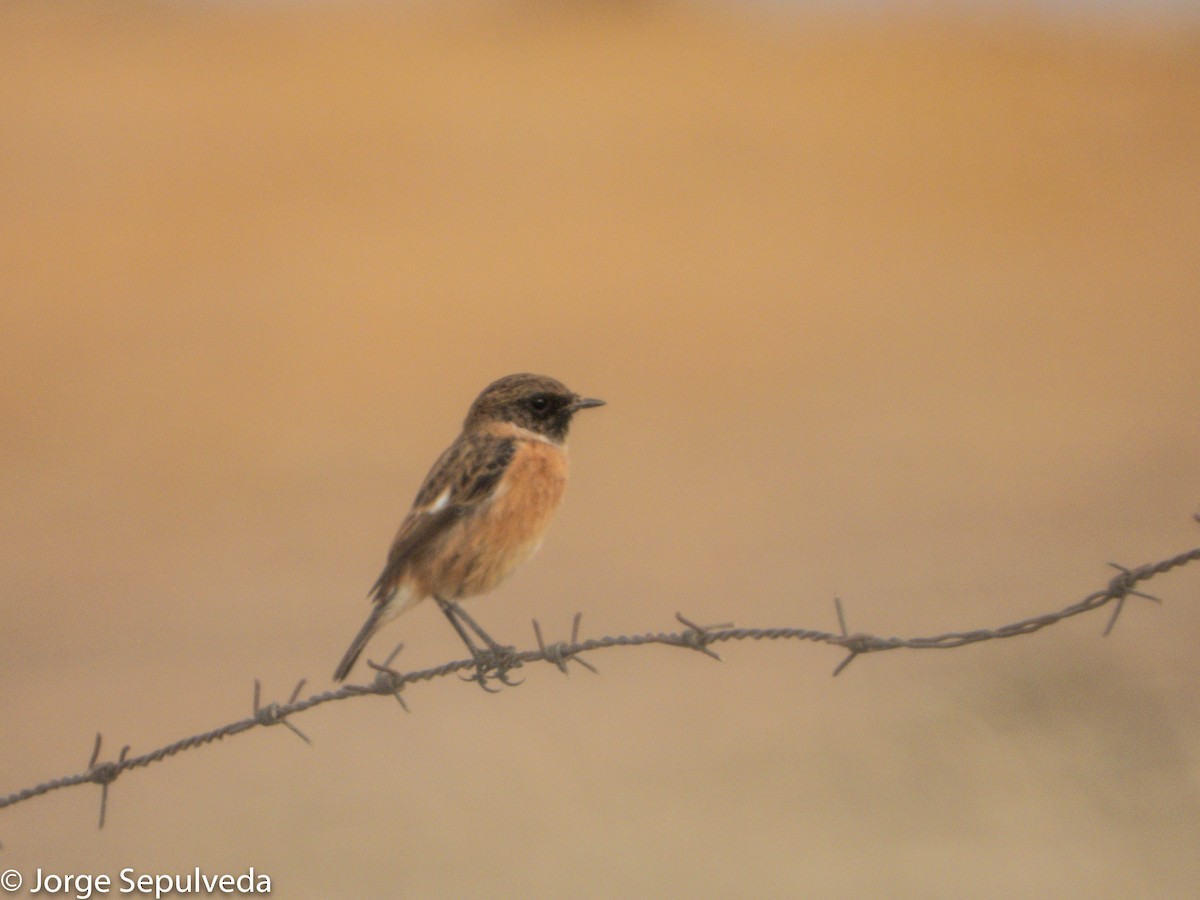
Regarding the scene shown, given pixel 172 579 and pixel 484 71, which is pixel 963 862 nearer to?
pixel 172 579

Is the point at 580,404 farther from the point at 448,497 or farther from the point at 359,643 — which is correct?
the point at 359,643

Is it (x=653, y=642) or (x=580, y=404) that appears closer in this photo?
(x=653, y=642)

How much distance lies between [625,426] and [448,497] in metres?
16.7

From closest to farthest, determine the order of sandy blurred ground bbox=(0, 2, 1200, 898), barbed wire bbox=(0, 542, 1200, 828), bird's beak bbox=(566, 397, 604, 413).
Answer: barbed wire bbox=(0, 542, 1200, 828) < bird's beak bbox=(566, 397, 604, 413) < sandy blurred ground bbox=(0, 2, 1200, 898)

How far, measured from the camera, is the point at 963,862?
11242mm

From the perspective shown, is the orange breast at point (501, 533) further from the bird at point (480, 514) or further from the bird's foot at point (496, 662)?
the bird's foot at point (496, 662)

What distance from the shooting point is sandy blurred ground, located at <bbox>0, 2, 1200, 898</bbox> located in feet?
39.7

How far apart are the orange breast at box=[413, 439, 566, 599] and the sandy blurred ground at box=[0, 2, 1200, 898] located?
480 cm

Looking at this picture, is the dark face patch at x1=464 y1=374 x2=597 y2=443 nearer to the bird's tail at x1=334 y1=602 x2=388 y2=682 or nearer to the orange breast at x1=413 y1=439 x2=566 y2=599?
the orange breast at x1=413 y1=439 x2=566 y2=599

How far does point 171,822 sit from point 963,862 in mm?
5547

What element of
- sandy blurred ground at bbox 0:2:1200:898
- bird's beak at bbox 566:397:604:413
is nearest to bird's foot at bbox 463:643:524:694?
bird's beak at bbox 566:397:604:413

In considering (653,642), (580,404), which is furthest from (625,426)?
(653,642)

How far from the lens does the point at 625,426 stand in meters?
23.5

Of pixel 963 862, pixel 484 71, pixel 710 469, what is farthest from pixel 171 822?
pixel 484 71
